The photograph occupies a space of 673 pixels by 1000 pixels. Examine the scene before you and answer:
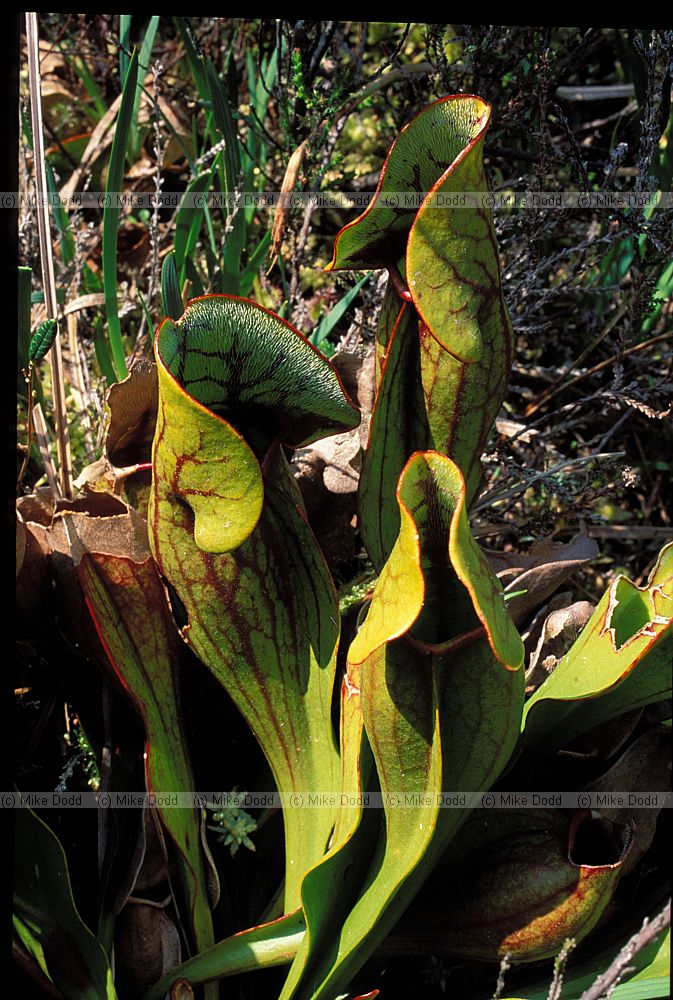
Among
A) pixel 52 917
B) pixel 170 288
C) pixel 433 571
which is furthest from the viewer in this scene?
pixel 170 288

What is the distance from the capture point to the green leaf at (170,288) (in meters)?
0.83

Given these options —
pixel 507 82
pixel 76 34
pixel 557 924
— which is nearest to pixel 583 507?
pixel 557 924

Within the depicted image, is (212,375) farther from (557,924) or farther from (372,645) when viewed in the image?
(557,924)

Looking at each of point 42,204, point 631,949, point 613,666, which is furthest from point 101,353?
point 631,949

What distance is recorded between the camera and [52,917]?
2.43ft

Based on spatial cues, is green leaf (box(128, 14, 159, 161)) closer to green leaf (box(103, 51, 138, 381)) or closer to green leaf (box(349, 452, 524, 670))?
green leaf (box(103, 51, 138, 381))

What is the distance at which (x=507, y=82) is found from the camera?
1.23 m

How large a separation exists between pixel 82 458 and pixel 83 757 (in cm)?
41

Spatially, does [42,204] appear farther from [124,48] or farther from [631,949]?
[631,949]

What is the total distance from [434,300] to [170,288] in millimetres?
315

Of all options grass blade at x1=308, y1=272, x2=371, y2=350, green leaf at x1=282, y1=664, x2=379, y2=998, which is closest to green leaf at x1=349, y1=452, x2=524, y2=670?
green leaf at x1=282, y1=664, x2=379, y2=998

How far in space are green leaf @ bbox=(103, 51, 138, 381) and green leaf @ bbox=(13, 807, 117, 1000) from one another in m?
0.53

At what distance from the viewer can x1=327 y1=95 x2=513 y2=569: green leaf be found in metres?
0.64

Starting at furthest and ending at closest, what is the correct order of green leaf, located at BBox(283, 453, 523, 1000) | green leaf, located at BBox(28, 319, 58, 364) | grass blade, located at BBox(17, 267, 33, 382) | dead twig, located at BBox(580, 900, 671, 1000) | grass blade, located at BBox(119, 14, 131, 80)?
grass blade, located at BBox(119, 14, 131, 80)
grass blade, located at BBox(17, 267, 33, 382)
green leaf, located at BBox(28, 319, 58, 364)
green leaf, located at BBox(283, 453, 523, 1000)
dead twig, located at BBox(580, 900, 671, 1000)
